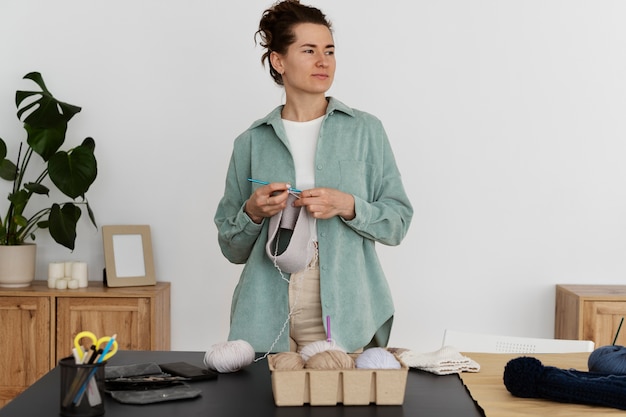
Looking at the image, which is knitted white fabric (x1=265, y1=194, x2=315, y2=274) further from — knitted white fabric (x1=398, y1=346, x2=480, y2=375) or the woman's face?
knitted white fabric (x1=398, y1=346, x2=480, y2=375)

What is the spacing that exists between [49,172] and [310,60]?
5.92 ft

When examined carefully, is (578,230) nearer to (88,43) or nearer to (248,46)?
(248,46)

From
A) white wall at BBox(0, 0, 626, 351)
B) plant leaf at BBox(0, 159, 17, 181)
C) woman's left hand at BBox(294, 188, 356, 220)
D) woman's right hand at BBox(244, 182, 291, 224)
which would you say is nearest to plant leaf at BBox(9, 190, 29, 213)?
plant leaf at BBox(0, 159, 17, 181)

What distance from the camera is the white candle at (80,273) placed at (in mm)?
4215

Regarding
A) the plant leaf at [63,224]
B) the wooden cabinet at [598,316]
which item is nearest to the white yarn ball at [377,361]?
the wooden cabinet at [598,316]

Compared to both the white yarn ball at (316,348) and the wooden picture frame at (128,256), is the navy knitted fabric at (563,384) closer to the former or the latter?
the white yarn ball at (316,348)

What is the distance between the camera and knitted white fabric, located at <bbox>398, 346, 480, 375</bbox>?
6.89 feet

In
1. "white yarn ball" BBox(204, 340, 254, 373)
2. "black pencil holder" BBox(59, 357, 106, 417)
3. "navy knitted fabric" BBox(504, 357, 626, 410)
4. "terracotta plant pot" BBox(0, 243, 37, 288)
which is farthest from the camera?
"terracotta plant pot" BBox(0, 243, 37, 288)

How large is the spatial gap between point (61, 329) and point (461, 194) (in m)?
1.94

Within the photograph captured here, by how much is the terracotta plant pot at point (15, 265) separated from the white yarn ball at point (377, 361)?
106 inches

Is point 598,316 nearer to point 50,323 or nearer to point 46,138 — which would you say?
point 50,323

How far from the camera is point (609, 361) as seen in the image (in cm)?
196

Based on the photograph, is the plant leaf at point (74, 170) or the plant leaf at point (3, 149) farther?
the plant leaf at point (3, 149)

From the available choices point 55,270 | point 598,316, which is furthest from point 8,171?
point 598,316
